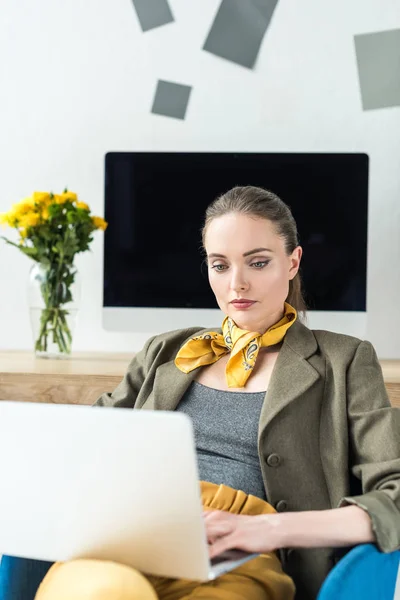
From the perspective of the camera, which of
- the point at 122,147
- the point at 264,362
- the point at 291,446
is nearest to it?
the point at 291,446

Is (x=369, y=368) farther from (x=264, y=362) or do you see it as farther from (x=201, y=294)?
(x=201, y=294)

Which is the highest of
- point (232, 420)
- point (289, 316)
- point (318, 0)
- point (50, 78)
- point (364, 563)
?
point (318, 0)

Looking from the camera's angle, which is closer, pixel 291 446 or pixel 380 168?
pixel 291 446

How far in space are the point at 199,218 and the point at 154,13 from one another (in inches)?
29.6

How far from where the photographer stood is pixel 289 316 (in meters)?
1.56

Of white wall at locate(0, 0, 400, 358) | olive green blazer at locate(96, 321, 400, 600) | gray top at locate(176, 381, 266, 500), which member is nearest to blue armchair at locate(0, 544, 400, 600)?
olive green blazer at locate(96, 321, 400, 600)

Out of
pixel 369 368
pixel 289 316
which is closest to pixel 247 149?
pixel 289 316

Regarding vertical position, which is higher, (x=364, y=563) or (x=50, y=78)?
(x=50, y=78)

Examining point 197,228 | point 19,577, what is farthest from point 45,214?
point 19,577

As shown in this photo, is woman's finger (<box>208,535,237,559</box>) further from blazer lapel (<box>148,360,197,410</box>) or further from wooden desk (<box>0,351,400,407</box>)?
wooden desk (<box>0,351,400,407</box>)

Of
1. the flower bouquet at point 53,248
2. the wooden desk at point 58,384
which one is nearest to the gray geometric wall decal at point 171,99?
the flower bouquet at point 53,248

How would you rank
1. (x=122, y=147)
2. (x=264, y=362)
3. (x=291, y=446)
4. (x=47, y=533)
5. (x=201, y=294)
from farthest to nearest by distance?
(x=122, y=147)
(x=201, y=294)
(x=264, y=362)
(x=291, y=446)
(x=47, y=533)

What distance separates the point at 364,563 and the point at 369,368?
14.5 inches

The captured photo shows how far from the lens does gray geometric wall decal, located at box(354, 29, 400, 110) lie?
9.02 feet
